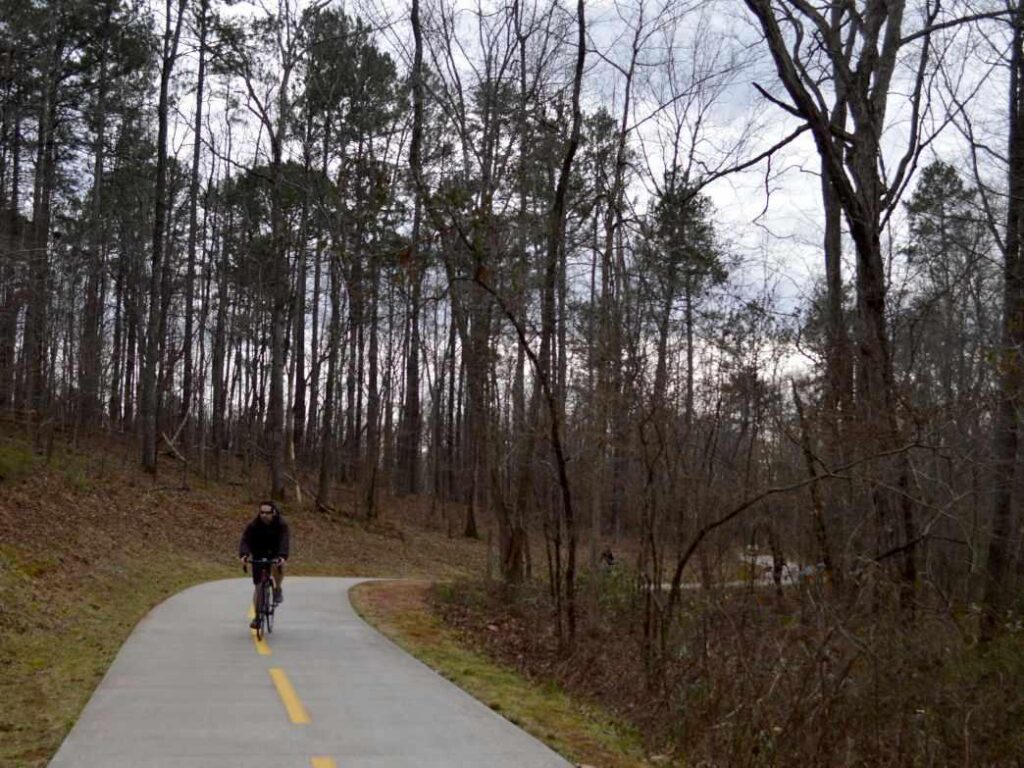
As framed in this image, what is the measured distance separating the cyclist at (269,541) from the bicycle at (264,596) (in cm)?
5

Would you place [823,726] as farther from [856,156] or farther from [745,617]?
[856,156]

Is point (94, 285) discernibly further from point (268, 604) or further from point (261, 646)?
point (261, 646)

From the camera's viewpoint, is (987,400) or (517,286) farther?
(517,286)

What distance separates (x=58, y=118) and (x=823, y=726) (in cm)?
3063

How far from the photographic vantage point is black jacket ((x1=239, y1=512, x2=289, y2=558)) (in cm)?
1289

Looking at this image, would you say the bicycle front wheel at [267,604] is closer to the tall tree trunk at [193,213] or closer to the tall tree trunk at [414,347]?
the tall tree trunk at [414,347]

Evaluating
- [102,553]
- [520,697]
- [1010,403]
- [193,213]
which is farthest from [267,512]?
[193,213]

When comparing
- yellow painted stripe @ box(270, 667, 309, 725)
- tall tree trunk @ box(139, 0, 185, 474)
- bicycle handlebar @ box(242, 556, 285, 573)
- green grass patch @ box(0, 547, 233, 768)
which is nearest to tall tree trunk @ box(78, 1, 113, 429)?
tall tree trunk @ box(139, 0, 185, 474)

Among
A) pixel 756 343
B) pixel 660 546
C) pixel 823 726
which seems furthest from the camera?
pixel 756 343

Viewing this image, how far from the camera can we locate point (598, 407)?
13.8 meters

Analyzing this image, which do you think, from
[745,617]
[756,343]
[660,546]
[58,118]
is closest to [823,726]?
[745,617]

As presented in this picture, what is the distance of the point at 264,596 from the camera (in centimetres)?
1247

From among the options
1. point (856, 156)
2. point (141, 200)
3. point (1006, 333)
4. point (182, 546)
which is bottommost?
point (182, 546)

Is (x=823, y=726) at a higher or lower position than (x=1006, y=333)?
lower
